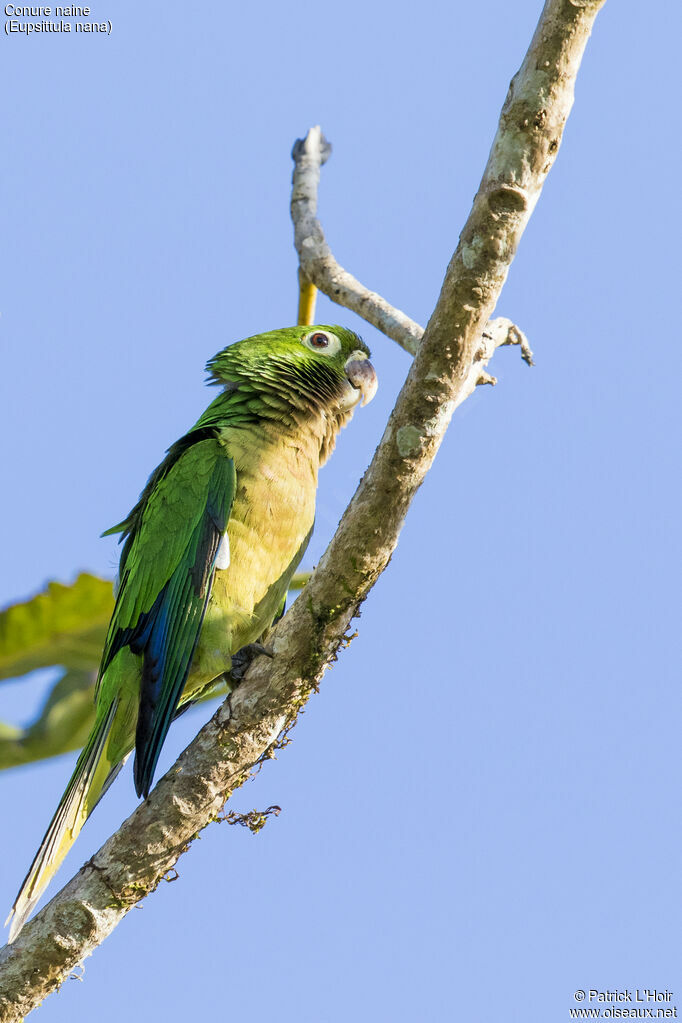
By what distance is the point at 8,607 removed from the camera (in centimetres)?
509

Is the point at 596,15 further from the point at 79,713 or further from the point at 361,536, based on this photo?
the point at 79,713

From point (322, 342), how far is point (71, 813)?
2.68 meters

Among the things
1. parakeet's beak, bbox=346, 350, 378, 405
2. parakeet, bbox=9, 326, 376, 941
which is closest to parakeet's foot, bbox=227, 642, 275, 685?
parakeet, bbox=9, 326, 376, 941

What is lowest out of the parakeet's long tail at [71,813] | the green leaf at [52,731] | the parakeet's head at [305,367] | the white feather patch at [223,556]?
the parakeet's long tail at [71,813]

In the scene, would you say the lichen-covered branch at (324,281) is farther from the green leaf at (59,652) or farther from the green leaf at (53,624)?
the green leaf at (53,624)

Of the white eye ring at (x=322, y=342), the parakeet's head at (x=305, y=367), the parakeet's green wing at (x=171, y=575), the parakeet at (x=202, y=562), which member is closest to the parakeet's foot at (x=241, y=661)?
the parakeet at (x=202, y=562)

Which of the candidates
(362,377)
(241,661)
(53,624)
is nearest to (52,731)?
(53,624)

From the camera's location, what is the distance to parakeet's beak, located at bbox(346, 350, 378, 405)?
199 inches

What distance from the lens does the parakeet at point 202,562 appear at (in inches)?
162

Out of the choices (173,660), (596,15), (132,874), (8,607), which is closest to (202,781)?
(132,874)

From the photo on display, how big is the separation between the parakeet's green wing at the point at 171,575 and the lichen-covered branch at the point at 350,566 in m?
0.46

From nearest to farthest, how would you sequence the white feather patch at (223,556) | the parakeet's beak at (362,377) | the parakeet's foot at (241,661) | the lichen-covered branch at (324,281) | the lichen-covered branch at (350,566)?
the lichen-covered branch at (350,566) → the parakeet's foot at (241,661) → the white feather patch at (223,556) → the lichen-covered branch at (324,281) → the parakeet's beak at (362,377)

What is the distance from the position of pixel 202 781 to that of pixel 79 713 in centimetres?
234

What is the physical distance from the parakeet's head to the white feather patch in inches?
33.6
